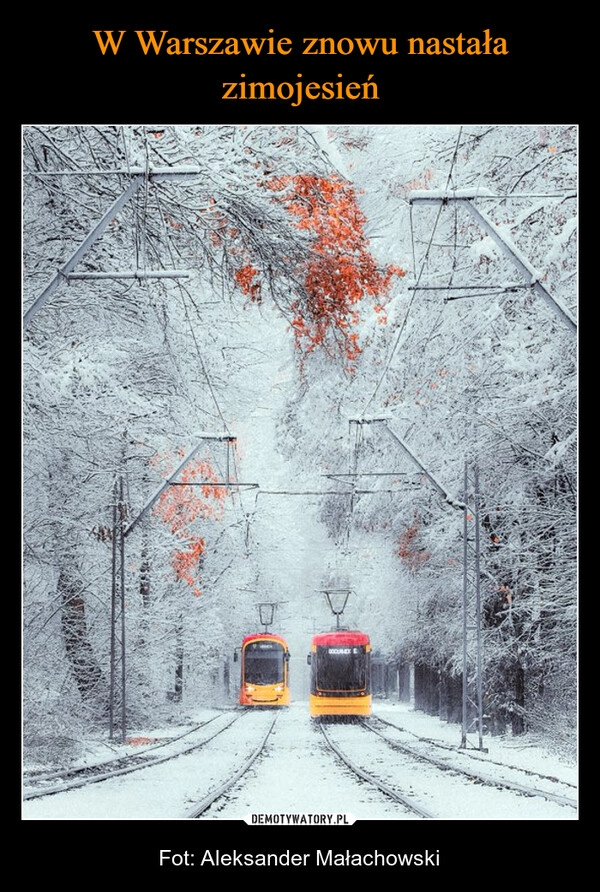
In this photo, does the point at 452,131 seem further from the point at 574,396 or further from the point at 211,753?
the point at 211,753

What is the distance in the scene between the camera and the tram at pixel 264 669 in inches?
1543

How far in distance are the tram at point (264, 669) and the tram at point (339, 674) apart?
5.39 meters

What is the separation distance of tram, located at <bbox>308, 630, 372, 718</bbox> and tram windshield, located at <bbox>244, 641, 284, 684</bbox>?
17.6 ft

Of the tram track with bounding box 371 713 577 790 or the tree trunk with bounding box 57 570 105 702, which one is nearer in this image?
the tram track with bounding box 371 713 577 790

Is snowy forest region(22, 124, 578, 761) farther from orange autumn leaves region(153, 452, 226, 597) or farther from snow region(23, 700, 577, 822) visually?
snow region(23, 700, 577, 822)

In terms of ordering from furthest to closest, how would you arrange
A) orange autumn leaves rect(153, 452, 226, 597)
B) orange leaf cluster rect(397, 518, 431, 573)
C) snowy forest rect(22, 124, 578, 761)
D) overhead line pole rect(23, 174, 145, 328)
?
orange leaf cluster rect(397, 518, 431, 573), orange autumn leaves rect(153, 452, 226, 597), snowy forest rect(22, 124, 578, 761), overhead line pole rect(23, 174, 145, 328)

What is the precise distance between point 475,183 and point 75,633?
11.5 meters

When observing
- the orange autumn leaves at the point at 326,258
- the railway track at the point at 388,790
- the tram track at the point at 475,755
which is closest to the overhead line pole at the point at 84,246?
the orange autumn leaves at the point at 326,258

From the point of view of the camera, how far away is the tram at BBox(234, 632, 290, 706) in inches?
1543

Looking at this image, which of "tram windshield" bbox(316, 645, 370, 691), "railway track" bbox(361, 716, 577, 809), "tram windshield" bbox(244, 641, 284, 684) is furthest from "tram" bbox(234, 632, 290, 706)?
"railway track" bbox(361, 716, 577, 809)

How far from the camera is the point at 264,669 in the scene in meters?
39.4

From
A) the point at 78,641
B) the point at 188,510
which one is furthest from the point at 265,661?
the point at 78,641

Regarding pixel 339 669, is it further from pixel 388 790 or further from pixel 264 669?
pixel 388 790

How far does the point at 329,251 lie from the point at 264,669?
30.1m
